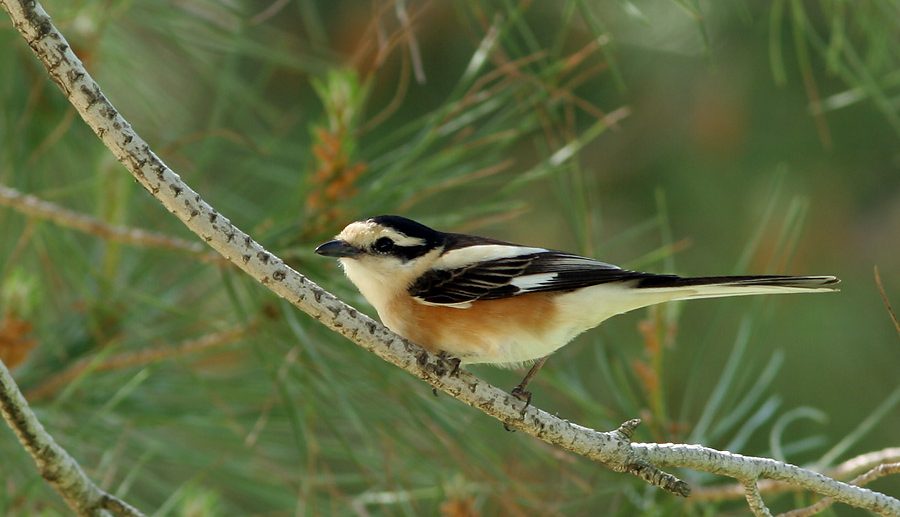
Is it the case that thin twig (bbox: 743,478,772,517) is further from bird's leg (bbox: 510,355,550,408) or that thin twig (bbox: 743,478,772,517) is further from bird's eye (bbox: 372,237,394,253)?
bird's eye (bbox: 372,237,394,253)

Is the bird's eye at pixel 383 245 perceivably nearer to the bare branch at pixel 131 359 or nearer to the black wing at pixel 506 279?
the black wing at pixel 506 279

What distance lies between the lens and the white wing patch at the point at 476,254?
237cm

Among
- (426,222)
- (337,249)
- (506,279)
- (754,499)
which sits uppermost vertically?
(426,222)

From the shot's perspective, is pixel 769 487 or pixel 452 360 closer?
pixel 452 360

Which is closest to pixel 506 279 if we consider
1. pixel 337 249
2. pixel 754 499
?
pixel 337 249

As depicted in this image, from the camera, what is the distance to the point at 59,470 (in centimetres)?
172

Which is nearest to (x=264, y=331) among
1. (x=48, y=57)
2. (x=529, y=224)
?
(x=48, y=57)

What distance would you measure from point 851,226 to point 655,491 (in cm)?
261

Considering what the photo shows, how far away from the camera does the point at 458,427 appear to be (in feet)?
8.04

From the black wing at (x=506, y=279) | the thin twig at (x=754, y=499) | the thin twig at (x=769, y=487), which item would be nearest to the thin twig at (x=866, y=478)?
the thin twig at (x=754, y=499)

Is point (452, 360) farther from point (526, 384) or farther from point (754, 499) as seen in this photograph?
point (754, 499)

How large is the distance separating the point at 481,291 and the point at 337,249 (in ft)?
1.07

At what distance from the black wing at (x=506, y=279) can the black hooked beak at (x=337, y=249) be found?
16 centimetres

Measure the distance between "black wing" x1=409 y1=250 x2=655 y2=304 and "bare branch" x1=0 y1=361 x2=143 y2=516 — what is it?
0.79 metres
